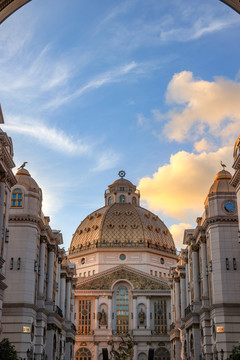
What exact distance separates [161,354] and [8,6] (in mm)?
Answer: 86029

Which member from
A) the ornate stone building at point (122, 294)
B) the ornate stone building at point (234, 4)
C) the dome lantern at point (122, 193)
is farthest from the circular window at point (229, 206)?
the dome lantern at point (122, 193)

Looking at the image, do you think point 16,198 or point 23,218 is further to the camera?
point 16,198

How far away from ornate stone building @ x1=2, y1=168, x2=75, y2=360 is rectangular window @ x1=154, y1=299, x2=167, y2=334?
3736 cm

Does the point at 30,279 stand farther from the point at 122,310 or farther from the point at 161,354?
the point at 161,354

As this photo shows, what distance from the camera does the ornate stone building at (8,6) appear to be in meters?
21.4

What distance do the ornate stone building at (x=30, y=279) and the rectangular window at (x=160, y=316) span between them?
3736 centimetres

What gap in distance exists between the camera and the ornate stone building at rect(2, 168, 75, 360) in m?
53.5

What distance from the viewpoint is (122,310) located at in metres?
102

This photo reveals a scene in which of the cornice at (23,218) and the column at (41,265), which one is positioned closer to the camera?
the cornice at (23,218)

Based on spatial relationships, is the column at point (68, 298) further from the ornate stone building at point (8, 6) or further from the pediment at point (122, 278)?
the ornate stone building at point (8, 6)

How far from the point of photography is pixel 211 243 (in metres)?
56.0

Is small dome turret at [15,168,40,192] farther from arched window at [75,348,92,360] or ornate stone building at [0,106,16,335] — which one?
arched window at [75,348,92,360]

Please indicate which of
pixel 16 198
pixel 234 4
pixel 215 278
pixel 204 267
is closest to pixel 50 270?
pixel 16 198

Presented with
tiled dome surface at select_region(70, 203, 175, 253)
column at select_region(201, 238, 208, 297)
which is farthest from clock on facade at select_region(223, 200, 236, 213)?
tiled dome surface at select_region(70, 203, 175, 253)
